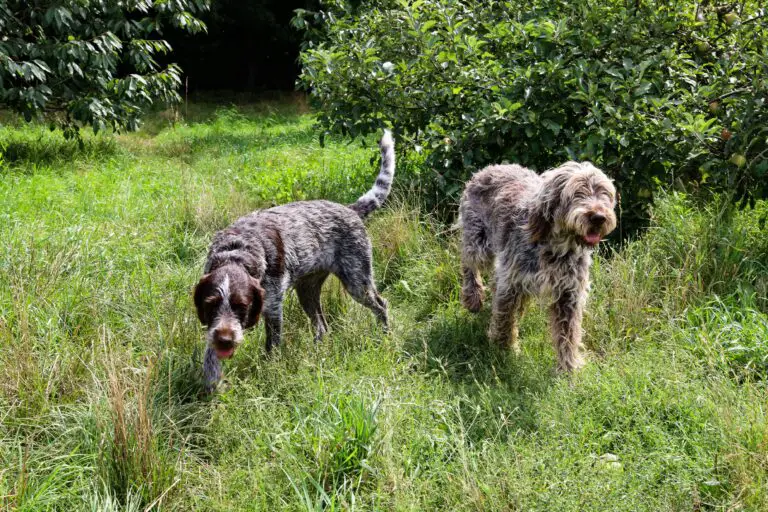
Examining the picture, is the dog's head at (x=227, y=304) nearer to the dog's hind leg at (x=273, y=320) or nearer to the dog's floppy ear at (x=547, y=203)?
the dog's hind leg at (x=273, y=320)

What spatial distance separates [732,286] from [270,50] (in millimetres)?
23690

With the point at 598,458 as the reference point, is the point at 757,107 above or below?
above

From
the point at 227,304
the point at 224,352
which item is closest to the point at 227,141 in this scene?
the point at 227,304

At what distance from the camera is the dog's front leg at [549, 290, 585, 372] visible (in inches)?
156

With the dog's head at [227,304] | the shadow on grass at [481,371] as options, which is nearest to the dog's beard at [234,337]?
the dog's head at [227,304]

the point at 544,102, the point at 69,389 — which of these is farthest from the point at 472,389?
the point at 544,102

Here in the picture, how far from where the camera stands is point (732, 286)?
4391mm

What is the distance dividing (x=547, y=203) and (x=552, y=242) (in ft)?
0.88

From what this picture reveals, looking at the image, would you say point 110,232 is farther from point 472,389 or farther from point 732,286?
point 732,286

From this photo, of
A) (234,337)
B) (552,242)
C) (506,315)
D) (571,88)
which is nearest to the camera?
(234,337)

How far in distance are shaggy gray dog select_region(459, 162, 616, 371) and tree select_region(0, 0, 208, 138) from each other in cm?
658

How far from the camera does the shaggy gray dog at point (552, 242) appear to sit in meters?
3.72

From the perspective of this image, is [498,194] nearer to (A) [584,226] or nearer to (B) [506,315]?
(B) [506,315]

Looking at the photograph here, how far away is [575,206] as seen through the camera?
3.67 m
